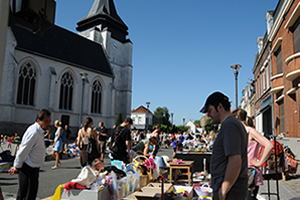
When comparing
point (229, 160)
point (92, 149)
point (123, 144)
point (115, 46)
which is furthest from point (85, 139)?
point (115, 46)

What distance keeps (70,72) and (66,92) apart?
283 centimetres

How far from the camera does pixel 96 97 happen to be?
34.4 meters

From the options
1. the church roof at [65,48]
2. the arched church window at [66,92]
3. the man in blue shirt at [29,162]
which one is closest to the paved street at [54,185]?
the man in blue shirt at [29,162]

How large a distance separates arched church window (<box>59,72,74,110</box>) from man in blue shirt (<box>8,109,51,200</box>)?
27.2 m

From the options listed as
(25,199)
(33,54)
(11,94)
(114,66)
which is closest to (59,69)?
(33,54)

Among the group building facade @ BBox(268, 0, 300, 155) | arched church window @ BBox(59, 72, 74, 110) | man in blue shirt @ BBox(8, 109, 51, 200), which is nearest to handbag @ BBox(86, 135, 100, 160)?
man in blue shirt @ BBox(8, 109, 51, 200)

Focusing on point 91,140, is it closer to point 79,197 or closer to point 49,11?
point 79,197

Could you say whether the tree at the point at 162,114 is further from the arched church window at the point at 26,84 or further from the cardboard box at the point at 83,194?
the cardboard box at the point at 83,194

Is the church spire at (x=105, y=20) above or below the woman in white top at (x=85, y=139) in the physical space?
above

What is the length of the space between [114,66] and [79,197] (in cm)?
3848

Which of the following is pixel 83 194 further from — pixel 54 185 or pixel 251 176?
pixel 54 185

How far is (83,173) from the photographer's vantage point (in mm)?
2992

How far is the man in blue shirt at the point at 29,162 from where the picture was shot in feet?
11.7

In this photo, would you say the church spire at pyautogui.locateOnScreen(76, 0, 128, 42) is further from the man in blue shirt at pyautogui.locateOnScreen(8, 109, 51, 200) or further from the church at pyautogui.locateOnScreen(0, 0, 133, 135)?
the man in blue shirt at pyautogui.locateOnScreen(8, 109, 51, 200)
